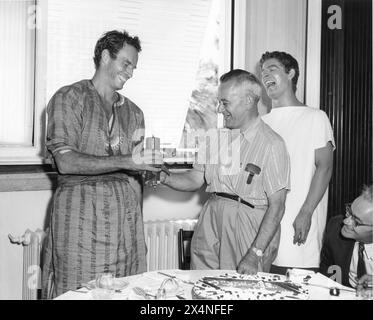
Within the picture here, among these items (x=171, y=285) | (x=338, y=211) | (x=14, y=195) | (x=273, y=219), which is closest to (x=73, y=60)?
(x=14, y=195)

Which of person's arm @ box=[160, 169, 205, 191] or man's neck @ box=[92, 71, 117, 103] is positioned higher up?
man's neck @ box=[92, 71, 117, 103]

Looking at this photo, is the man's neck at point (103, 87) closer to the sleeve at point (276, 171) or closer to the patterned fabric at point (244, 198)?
the patterned fabric at point (244, 198)

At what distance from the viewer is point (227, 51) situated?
3.43 m

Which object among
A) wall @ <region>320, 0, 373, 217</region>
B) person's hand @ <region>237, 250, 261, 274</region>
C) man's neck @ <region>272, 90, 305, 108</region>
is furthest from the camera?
wall @ <region>320, 0, 373, 217</region>

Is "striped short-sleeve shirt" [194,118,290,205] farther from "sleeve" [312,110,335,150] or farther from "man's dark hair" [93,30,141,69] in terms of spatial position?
"man's dark hair" [93,30,141,69]

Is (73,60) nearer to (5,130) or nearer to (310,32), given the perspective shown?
(5,130)

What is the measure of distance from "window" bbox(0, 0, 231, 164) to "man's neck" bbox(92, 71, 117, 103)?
713mm

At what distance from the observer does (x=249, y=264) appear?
1.89m

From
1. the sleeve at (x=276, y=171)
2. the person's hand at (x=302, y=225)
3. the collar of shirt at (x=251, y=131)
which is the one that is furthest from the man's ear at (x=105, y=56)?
the person's hand at (x=302, y=225)

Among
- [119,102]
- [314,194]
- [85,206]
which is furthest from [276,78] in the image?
[85,206]

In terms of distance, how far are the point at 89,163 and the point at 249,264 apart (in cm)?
73

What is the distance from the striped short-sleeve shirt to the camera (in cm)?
211

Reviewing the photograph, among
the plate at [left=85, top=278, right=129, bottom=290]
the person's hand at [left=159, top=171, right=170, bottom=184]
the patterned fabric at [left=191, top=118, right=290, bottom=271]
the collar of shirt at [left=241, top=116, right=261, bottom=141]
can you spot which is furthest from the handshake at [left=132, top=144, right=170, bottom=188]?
the plate at [left=85, top=278, right=129, bottom=290]

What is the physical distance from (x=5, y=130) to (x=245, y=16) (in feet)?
5.74
